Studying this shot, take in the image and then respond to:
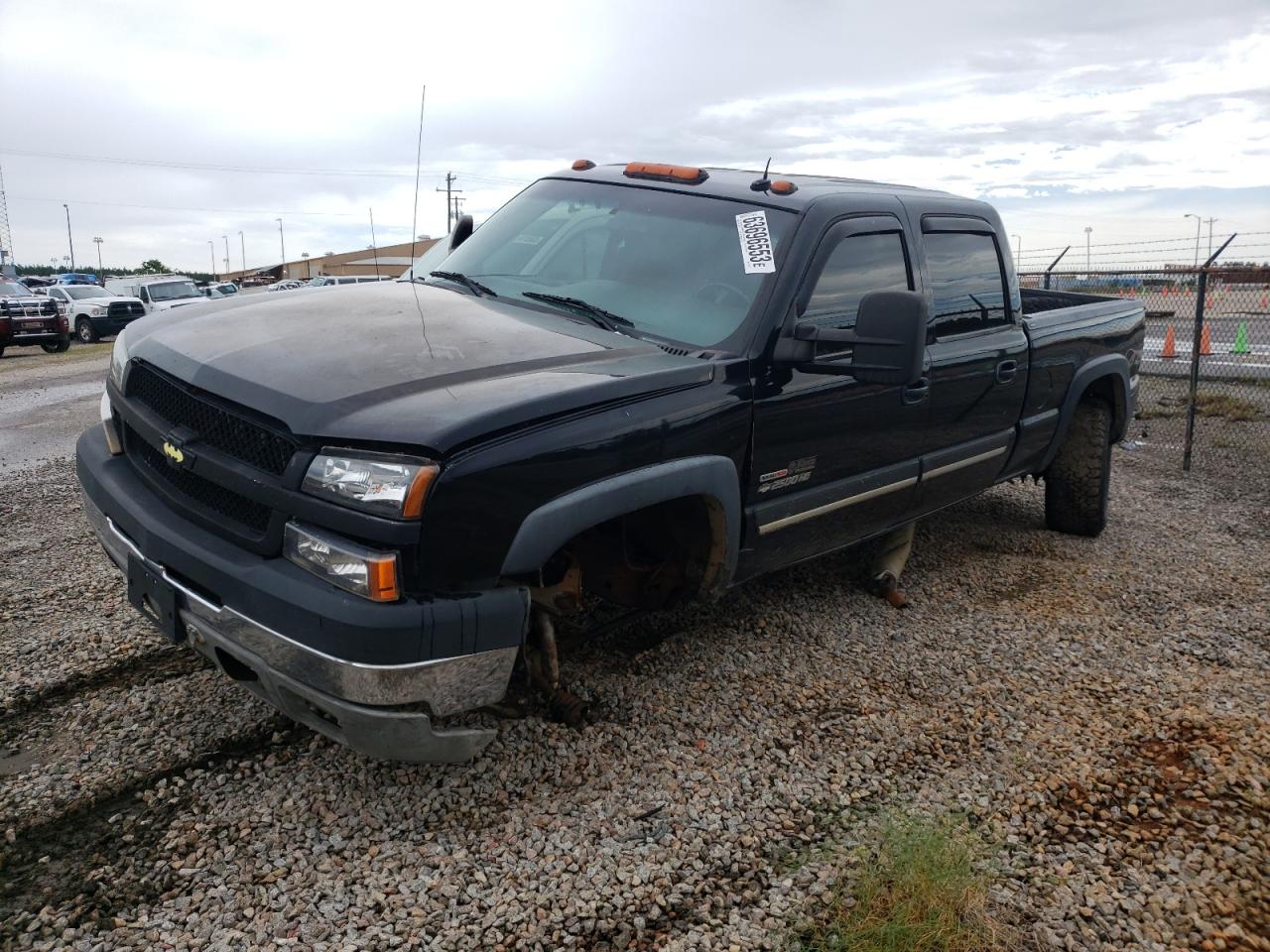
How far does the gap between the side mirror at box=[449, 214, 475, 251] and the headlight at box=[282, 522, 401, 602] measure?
2.57 metres

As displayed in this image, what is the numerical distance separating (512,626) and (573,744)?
2.90 feet

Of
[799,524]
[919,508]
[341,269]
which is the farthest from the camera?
[341,269]

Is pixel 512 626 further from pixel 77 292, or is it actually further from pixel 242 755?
pixel 77 292

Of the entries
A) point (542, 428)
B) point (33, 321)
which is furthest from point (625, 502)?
point (33, 321)

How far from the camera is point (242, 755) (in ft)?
10.2

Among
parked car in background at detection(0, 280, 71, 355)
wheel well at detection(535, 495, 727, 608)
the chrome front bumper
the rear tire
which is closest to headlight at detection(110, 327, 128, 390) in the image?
the chrome front bumper

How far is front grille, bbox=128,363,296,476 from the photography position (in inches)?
101

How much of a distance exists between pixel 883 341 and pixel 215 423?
2.04 m

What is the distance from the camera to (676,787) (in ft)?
10.1

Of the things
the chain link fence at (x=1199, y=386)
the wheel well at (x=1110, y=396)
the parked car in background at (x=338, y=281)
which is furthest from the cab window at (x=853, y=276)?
the chain link fence at (x=1199, y=386)

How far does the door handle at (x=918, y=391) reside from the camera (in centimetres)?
396

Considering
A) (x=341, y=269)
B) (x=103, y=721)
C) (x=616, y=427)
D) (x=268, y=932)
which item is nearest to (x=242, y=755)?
(x=103, y=721)

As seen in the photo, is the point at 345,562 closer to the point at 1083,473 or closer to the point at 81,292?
the point at 1083,473

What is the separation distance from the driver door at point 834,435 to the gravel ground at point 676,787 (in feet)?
2.08
